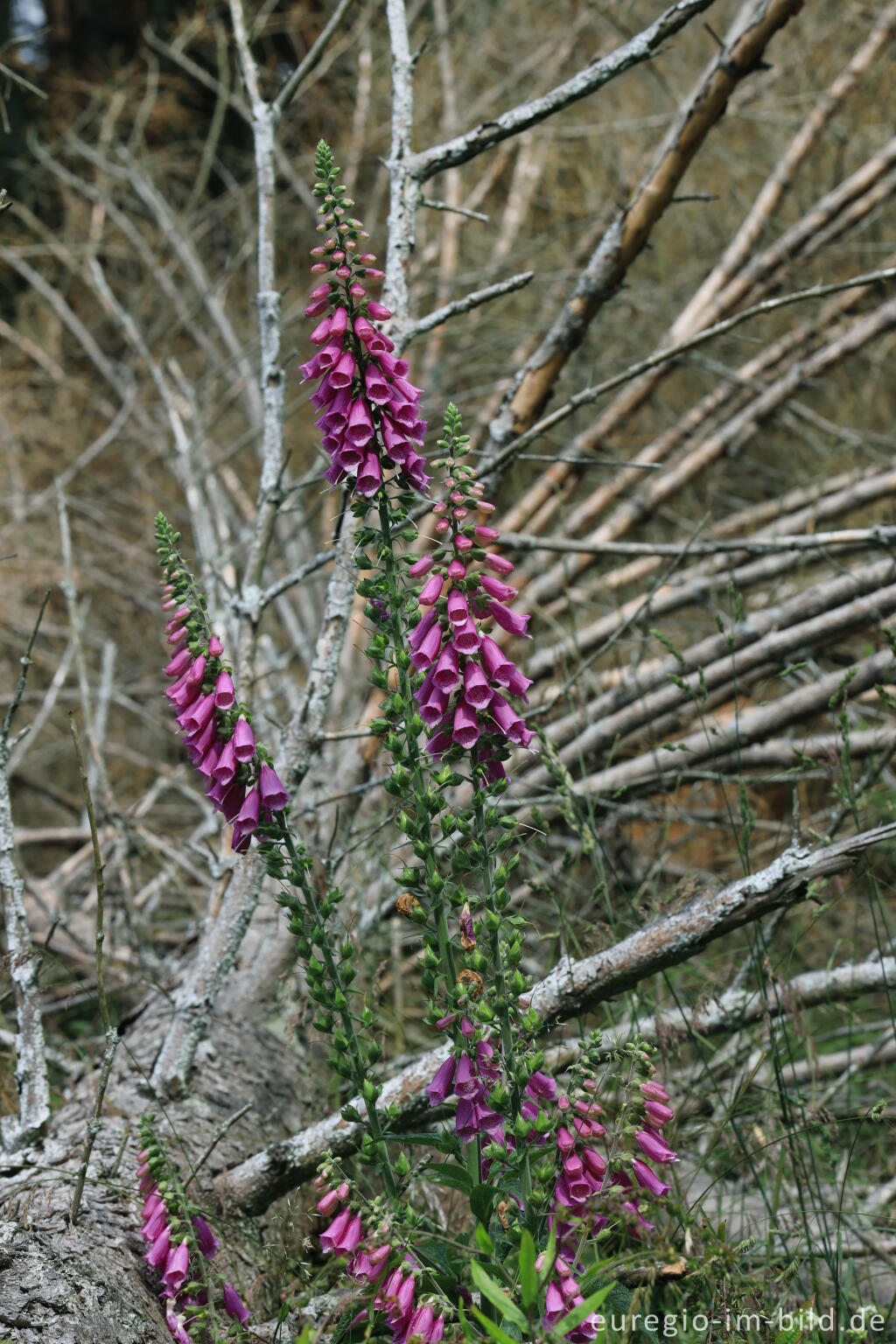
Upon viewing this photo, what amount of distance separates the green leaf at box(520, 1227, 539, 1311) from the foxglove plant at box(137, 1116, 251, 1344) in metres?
0.55

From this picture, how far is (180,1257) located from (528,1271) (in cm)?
69

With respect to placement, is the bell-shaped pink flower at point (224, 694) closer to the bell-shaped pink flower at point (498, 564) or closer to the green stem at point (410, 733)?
the green stem at point (410, 733)

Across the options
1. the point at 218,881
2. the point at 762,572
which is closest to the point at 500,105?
the point at 762,572

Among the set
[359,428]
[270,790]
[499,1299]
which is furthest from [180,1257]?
[359,428]

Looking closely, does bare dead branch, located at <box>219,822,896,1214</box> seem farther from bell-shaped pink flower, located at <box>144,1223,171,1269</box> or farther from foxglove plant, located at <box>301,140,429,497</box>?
foxglove plant, located at <box>301,140,429,497</box>

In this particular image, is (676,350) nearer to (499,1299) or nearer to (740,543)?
(740,543)

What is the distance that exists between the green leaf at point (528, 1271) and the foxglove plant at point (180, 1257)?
1.81 feet

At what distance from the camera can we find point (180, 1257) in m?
1.60

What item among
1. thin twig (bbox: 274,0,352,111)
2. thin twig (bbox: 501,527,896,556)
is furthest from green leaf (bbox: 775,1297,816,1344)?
thin twig (bbox: 274,0,352,111)

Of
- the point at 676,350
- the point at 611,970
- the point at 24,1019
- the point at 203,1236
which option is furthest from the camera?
the point at 676,350

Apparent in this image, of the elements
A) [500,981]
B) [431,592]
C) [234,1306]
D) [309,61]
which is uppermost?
[309,61]

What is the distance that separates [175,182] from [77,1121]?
27.5ft

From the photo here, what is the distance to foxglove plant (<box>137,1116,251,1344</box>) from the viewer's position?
158cm

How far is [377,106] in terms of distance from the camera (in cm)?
743
